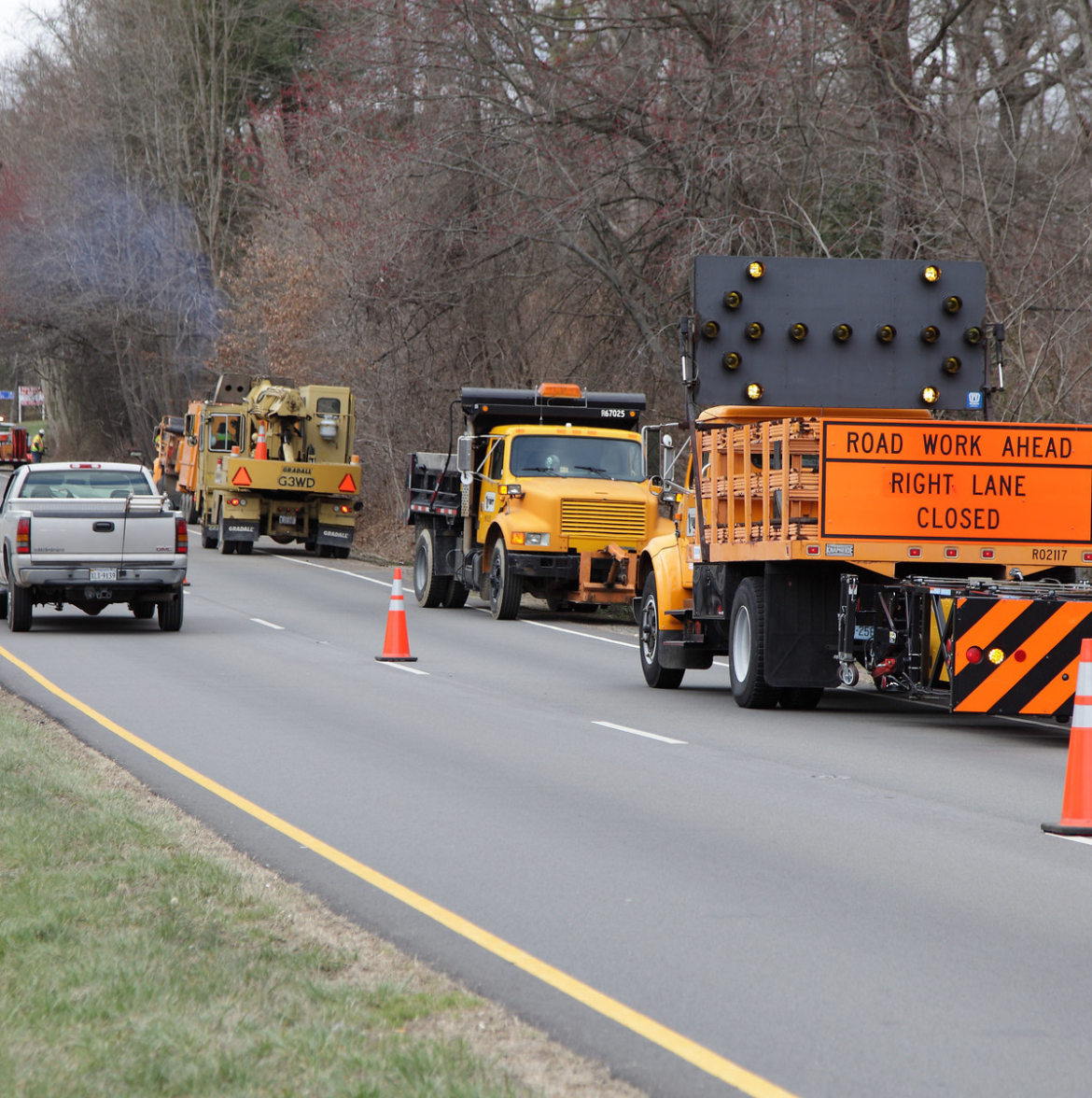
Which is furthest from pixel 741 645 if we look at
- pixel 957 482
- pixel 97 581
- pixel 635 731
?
pixel 97 581

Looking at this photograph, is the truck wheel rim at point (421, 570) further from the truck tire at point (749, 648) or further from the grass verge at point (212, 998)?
the grass verge at point (212, 998)

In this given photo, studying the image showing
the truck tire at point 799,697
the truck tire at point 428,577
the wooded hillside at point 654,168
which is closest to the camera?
the truck tire at point 799,697

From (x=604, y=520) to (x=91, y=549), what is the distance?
22.3ft

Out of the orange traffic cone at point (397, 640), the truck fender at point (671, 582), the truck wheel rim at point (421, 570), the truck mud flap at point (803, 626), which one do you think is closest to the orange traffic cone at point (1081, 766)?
the truck mud flap at point (803, 626)

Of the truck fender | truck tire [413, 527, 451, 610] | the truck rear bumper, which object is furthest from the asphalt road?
truck tire [413, 527, 451, 610]

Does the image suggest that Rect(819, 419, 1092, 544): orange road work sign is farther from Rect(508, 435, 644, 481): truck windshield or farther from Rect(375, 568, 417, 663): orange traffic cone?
Rect(508, 435, 644, 481): truck windshield

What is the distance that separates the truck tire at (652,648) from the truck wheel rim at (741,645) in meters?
1.38

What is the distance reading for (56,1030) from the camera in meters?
4.97

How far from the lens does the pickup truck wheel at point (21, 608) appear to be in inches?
789

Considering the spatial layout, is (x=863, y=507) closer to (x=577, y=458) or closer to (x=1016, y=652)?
(x=1016, y=652)

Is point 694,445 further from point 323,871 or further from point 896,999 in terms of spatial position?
point 896,999

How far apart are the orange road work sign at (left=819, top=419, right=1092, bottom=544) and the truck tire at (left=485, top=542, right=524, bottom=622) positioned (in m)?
10.4

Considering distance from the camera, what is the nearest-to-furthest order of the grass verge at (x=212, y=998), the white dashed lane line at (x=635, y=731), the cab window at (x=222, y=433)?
the grass verge at (x=212, y=998) < the white dashed lane line at (x=635, y=731) < the cab window at (x=222, y=433)

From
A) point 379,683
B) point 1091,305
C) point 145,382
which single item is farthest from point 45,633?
point 145,382
